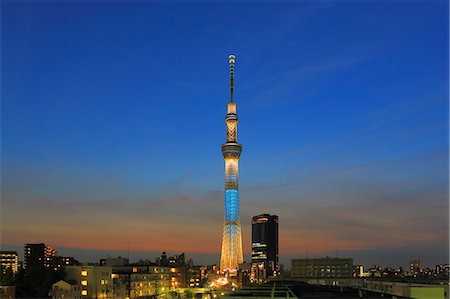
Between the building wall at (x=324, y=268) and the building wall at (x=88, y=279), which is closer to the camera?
the building wall at (x=88, y=279)

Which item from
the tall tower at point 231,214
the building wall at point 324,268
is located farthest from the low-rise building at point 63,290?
the building wall at point 324,268

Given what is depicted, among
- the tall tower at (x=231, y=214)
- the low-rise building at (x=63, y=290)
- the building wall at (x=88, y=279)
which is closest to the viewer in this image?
the low-rise building at (x=63, y=290)

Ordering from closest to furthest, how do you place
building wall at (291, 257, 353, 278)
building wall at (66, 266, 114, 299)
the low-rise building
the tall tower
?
the low-rise building
building wall at (66, 266, 114, 299)
the tall tower
building wall at (291, 257, 353, 278)

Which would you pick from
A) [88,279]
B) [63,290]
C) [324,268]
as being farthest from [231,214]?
[63,290]

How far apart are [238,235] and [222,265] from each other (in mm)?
8959

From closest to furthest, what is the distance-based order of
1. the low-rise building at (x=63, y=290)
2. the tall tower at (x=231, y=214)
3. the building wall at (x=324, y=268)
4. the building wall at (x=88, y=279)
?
1. the low-rise building at (x=63, y=290)
2. the building wall at (x=88, y=279)
3. the tall tower at (x=231, y=214)
4. the building wall at (x=324, y=268)

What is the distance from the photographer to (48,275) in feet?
166

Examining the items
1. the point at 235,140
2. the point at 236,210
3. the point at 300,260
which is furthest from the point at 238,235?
the point at 300,260

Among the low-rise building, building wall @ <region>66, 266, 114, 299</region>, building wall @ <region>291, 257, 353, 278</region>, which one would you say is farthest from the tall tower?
the low-rise building

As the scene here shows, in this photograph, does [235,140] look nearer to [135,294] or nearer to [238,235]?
[238,235]

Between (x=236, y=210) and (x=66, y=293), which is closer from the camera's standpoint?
(x=66, y=293)

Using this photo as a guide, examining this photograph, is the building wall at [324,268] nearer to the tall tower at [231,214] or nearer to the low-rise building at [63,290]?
the tall tower at [231,214]

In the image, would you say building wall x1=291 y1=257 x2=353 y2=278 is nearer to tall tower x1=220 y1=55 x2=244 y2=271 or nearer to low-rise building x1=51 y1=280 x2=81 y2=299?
tall tower x1=220 y1=55 x2=244 y2=271

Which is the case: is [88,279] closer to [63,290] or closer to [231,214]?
[63,290]
